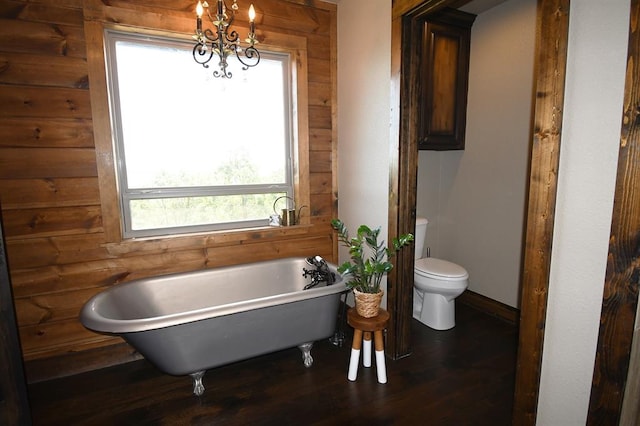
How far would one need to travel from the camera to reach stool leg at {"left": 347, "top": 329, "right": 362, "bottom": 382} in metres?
1.99

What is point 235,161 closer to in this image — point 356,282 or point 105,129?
point 105,129

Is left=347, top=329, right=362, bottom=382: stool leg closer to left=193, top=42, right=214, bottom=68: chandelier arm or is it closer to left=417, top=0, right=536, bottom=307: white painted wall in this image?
left=417, top=0, right=536, bottom=307: white painted wall

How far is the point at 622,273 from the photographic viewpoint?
109cm

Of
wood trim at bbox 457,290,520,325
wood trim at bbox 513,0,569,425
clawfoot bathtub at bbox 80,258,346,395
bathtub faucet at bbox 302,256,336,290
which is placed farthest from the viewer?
wood trim at bbox 457,290,520,325

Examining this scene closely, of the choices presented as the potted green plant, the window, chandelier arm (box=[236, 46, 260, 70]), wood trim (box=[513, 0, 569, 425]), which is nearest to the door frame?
wood trim (box=[513, 0, 569, 425])

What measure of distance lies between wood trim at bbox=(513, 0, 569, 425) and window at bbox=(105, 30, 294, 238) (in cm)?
192

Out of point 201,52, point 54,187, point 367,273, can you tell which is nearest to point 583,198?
point 367,273

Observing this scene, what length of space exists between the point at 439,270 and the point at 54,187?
272cm

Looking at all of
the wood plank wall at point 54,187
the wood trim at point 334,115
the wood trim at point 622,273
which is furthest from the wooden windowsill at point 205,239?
the wood trim at point 622,273

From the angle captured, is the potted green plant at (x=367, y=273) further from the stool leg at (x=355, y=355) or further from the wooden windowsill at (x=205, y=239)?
the wooden windowsill at (x=205, y=239)

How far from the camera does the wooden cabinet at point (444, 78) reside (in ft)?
8.45

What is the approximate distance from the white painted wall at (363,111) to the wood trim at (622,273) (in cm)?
128

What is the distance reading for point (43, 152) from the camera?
2012 mm

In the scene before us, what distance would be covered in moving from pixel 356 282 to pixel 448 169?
1.76 meters
